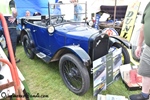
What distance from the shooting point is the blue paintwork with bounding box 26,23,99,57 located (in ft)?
7.68

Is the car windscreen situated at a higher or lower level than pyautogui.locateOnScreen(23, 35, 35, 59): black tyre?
higher

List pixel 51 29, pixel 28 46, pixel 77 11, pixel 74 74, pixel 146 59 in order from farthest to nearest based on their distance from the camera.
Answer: pixel 28 46, pixel 77 11, pixel 51 29, pixel 74 74, pixel 146 59

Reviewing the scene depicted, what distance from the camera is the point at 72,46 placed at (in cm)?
227

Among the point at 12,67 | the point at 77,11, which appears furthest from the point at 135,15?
the point at 12,67

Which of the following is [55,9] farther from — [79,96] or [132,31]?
[132,31]

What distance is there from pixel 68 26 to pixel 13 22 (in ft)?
3.90

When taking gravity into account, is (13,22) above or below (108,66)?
above

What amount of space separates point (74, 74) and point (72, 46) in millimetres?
433

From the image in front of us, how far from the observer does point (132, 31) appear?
4.34 meters

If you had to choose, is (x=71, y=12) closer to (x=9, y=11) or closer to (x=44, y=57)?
(x=44, y=57)

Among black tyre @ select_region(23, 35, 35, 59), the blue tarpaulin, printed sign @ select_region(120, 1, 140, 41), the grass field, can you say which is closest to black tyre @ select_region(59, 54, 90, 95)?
the grass field

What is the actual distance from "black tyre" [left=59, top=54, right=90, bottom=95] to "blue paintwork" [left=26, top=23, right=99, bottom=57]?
11.9 inches

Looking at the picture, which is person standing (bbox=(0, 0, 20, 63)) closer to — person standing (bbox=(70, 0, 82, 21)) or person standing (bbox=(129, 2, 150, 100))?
person standing (bbox=(70, 0, 82, 21))

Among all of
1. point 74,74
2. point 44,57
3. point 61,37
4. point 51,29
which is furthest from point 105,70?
point 44,57
